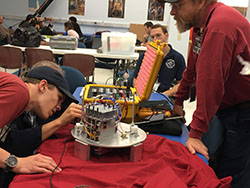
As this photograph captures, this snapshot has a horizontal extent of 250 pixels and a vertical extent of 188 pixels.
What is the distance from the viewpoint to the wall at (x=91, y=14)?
33.0ft

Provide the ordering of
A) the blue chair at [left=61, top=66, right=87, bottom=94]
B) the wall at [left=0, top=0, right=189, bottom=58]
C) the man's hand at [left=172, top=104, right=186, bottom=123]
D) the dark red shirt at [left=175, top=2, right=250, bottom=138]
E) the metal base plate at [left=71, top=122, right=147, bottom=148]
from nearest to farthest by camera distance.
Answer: the metal base plate at [left=71, top=122, right=147, bottom=148], the dark red shirt at [left=175, top=2, right=250, bottom=138], the man's hand at [left=172, top=104, right=186, bottom=123], the blue chair at [left=61, top=66, right=87, bottom=94], the wall at [left=0, top=0, right=189, bottom=58]

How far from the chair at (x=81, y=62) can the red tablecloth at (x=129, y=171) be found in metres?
3.02

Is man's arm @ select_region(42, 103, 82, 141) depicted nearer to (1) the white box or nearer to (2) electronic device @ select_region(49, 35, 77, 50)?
(1) the white box

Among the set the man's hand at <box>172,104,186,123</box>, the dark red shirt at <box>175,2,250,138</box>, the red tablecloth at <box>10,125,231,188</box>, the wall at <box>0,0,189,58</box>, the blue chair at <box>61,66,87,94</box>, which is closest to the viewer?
the red tablecloth at <box>10,125,231,188</box>

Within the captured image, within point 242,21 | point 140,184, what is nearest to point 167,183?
point 140,184

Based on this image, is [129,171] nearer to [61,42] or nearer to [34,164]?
[34,164]

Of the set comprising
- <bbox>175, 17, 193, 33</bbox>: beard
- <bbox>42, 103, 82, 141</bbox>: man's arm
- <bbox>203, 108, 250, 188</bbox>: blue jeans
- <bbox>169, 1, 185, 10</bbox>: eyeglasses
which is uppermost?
<bbox>169, 1, 185, 10</bbox>: eyeglasses

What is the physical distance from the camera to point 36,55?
4.35m

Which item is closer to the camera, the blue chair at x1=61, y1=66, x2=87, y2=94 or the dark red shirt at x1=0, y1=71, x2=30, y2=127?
the dark red shirt at x1=0, y1=71, x2=30, y2=127

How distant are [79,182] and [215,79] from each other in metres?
0.75

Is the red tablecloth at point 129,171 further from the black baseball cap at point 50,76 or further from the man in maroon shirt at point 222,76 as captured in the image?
the black baseball cap at point 50,76

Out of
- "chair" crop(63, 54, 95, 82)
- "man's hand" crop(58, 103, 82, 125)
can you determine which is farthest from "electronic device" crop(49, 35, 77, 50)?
"man's hand" crop(58, 103, 82, 125)

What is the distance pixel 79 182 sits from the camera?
995 mm

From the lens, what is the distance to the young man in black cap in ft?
3.49
